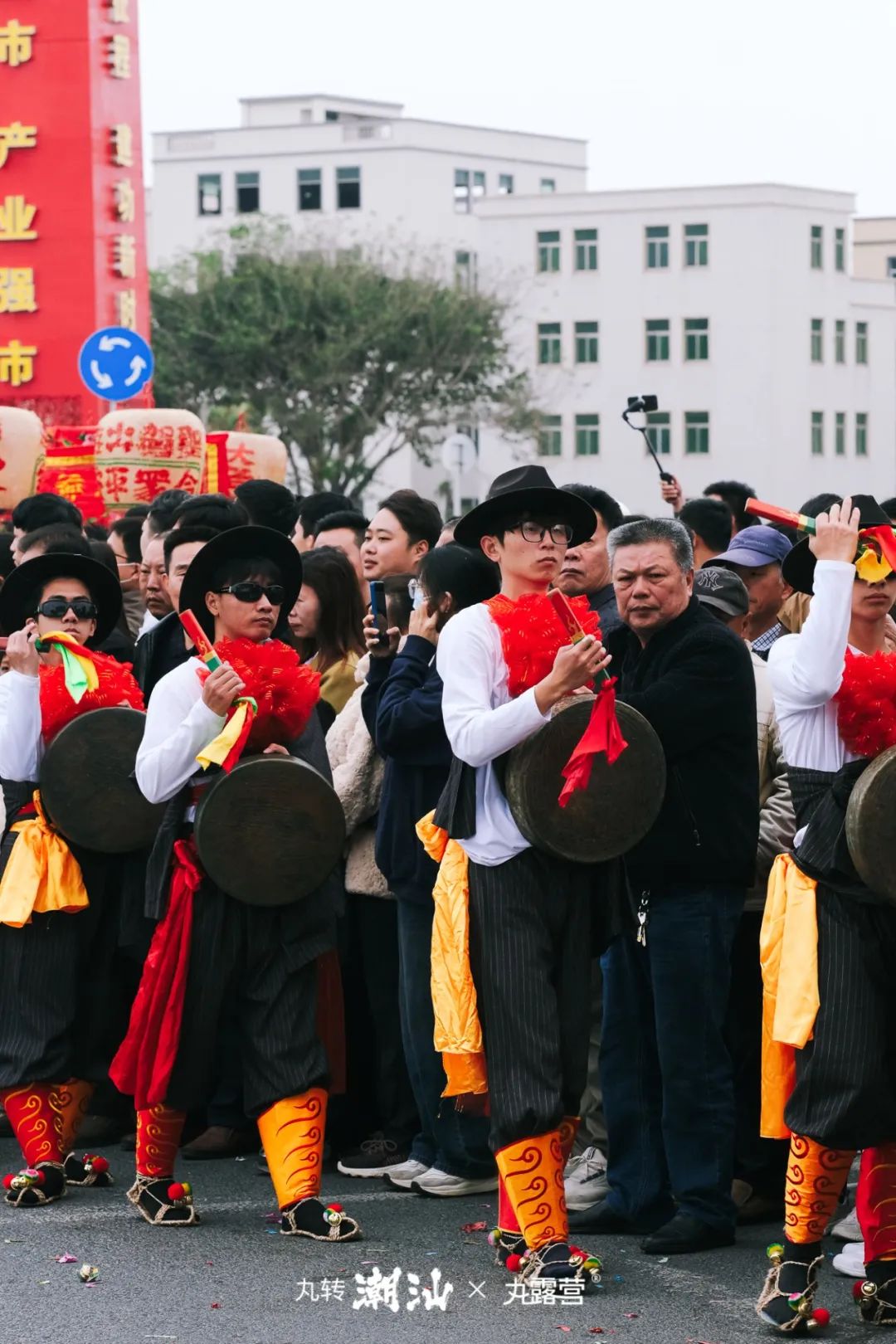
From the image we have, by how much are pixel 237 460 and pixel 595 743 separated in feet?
38.9

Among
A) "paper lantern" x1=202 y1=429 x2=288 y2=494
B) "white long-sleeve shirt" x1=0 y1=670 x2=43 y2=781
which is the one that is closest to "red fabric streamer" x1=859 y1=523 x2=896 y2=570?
"white long-sleeve shirt" x1=0 y1=670 x2=43 y2=781

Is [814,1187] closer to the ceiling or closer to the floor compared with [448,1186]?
closer to the ceiling

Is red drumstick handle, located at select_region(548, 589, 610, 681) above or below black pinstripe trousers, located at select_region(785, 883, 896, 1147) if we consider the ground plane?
above

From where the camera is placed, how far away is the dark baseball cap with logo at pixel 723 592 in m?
6.60

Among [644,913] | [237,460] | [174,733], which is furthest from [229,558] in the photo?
[237,460]

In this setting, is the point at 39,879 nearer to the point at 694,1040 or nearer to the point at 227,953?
the point at 227,953

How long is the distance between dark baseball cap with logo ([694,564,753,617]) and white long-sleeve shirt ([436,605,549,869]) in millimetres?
1072

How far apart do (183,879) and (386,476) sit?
63.1 m

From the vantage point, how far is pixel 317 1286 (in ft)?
18.6

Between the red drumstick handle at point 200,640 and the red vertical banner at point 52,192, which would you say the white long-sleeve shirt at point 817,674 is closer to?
the red drumstick handle at point 200,640

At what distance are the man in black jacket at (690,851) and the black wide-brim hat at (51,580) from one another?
1.78 m

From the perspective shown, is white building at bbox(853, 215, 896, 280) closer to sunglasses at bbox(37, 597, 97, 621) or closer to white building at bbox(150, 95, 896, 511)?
white building at bbox(150, 95, 896, 511)

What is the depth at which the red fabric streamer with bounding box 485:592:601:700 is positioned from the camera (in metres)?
5.65

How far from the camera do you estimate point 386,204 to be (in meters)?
74.0
